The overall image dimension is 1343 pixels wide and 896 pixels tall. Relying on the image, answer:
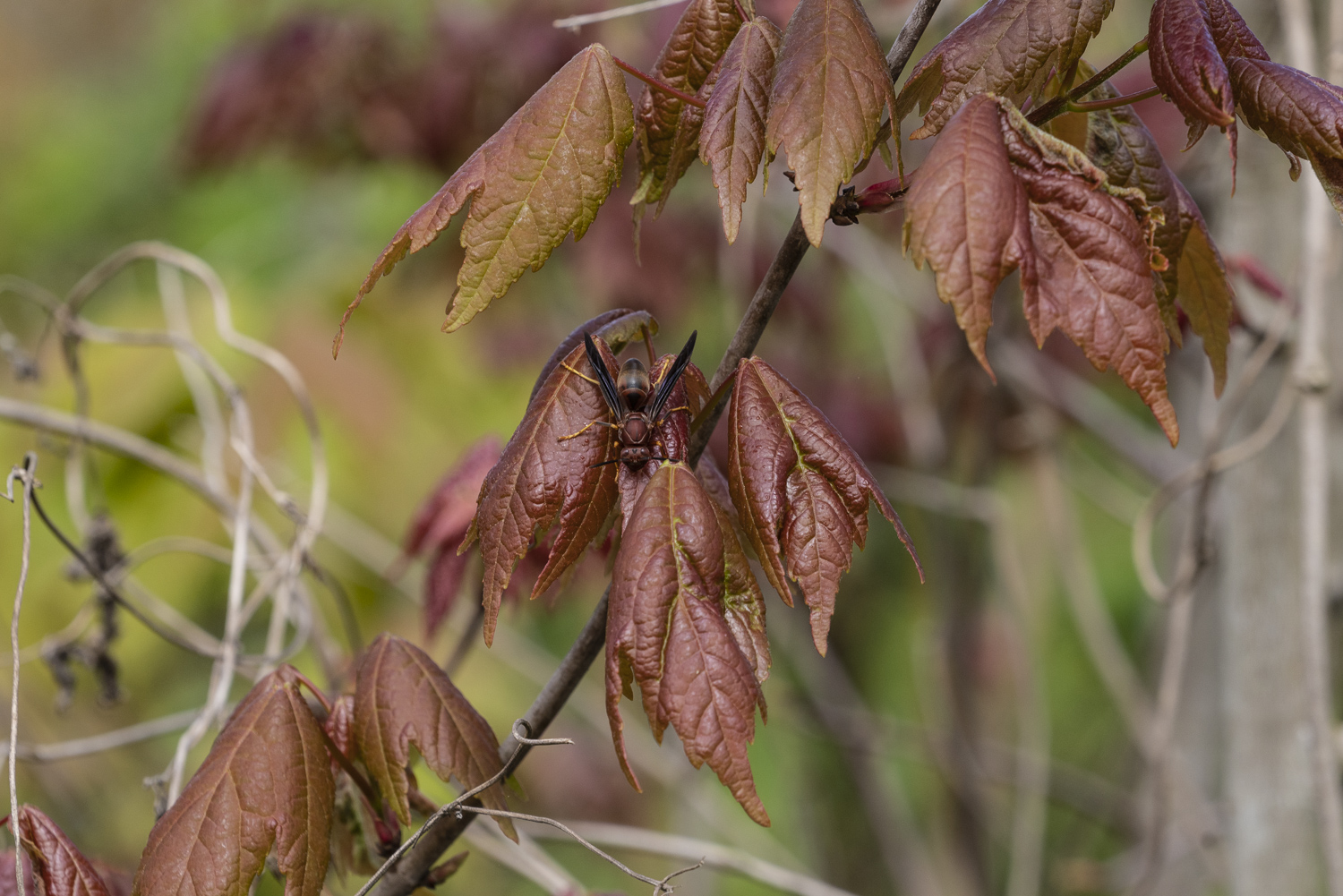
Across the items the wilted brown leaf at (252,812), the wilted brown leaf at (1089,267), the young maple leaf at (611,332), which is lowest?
the wilted brown leaf at (252,812)

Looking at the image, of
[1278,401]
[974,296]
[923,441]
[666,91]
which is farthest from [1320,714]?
[923,441]

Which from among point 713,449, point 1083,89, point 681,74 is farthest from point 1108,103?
point 713,449

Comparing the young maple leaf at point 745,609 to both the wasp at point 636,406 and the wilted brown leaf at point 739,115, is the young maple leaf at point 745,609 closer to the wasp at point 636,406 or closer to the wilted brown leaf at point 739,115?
the wasp at point 636,406

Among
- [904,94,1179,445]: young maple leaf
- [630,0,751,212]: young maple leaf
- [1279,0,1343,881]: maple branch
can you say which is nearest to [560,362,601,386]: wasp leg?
[630,0,751,212]: young maple leaf

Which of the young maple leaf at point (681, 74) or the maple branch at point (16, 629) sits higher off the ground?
the young maple leaf at point (681, 74)

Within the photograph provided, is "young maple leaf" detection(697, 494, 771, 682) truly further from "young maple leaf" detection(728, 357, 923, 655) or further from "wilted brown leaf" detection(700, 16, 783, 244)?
"wilted brown leaf" detection(700, 16, 783, 244)

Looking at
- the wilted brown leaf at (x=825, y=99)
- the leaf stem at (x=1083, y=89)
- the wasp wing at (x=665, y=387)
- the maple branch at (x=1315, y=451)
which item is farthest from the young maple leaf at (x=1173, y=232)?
the maple branch at (x=1315, y=451)
